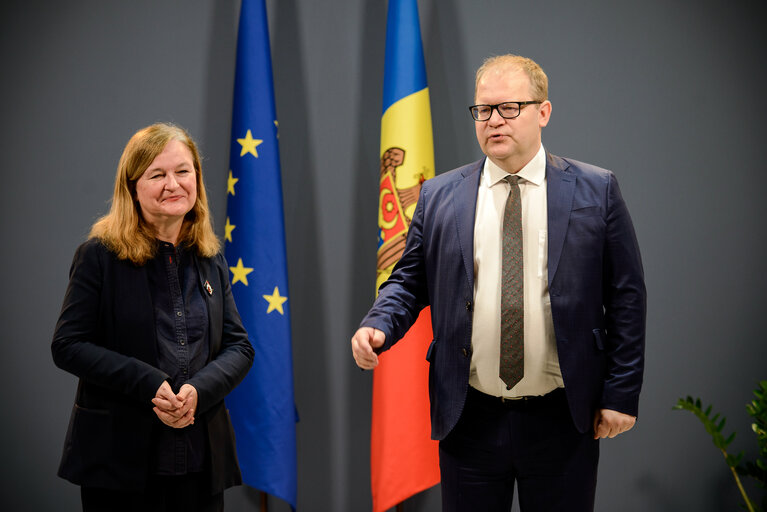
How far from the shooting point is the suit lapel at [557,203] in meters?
1.65

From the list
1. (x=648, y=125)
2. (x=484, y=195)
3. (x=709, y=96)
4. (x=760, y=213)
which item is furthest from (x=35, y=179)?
(x=760, y=213)

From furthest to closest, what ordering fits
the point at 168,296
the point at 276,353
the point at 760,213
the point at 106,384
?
the point at 760,213
the point at 276,353
the point at 168,296
the point at 106,384

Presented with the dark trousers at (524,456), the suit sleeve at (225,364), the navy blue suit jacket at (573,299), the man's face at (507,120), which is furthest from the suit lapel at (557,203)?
the suit sleeve at (225,364)

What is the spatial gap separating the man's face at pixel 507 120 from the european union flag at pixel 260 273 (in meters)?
1.25

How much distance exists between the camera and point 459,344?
5.57 ft

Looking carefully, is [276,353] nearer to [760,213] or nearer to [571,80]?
[571,80]

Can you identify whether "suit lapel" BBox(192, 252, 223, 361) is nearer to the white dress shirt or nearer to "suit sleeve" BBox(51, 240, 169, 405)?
"suit sleeve" BBox(51, 240, 169, 405)

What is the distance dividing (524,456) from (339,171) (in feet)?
5.74

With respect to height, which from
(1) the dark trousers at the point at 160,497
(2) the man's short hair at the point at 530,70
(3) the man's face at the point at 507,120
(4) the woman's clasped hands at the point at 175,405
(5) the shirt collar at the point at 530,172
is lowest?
(1) the dark trousers at the point at 160,497

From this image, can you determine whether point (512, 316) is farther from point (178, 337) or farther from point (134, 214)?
point (134, 214)

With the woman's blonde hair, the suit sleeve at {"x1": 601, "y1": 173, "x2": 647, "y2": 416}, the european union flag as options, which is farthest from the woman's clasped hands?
the suit sleeve at {"x1": 601, "y1": 173, "x2": 647, "y2": 416}

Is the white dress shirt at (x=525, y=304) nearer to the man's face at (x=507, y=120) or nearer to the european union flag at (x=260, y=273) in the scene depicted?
the man's face at (x=507, y=120)

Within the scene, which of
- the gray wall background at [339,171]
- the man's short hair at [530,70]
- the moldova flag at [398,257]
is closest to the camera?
the man's short hair at [530,70]

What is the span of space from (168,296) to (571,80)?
83.5 inches
